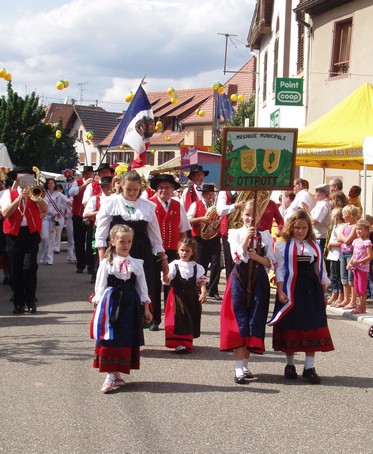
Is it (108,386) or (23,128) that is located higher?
(23,128)

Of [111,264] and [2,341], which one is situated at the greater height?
[111,264]

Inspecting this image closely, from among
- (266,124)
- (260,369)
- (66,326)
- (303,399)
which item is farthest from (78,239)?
(266,124)

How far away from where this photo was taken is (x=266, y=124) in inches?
1278

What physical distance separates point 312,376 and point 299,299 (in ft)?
2.18

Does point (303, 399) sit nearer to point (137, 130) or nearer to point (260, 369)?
point (260, 369)

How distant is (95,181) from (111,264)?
8558 mm

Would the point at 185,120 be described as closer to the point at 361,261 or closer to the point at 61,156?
the point at 61,156

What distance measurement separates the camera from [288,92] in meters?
19.7

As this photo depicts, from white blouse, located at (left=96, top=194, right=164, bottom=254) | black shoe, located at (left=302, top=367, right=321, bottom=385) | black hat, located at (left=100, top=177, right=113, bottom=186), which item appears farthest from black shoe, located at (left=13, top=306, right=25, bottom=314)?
black shoe, located at (left=302, top=367, right=321, bottom=385)

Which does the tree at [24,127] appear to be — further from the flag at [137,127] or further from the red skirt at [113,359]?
the red skirt at [113,359]

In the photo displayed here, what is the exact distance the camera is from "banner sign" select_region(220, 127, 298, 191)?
788 centimetres

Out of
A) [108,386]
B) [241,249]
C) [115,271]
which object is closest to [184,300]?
[241,249]

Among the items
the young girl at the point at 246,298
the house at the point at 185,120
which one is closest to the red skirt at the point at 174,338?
the young girl at the point at 246,298

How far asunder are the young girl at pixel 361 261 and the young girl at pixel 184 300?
3506mm
